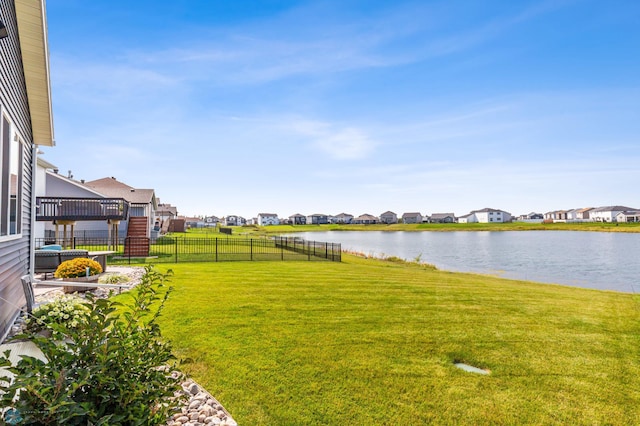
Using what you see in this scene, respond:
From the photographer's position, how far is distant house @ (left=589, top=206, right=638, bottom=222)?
108000mm

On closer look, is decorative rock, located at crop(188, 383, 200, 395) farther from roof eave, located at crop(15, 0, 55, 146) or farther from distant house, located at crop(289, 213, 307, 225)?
distant house, located at crop(289, 213, 307, 225)

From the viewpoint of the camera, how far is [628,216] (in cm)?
10225

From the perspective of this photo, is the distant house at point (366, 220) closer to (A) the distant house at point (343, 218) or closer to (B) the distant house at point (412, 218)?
(A) the distant house at point (343, 218)

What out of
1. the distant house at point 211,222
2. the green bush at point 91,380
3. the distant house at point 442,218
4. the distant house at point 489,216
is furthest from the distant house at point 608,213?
the green bush at point 91,380

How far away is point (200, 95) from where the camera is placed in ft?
54.5

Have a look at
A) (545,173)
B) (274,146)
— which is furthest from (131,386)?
(545,173)

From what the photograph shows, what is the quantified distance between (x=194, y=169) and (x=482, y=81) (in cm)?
2235

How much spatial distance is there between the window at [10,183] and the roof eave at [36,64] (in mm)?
1377

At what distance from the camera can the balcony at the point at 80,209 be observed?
60.2ft

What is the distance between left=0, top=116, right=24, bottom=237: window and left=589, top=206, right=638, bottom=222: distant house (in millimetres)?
137162

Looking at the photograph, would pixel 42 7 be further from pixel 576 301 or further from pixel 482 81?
pixel 482 81

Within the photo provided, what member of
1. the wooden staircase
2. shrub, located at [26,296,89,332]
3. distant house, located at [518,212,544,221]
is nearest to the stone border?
shrub, located at [26,296,89,332]

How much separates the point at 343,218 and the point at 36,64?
142 metres

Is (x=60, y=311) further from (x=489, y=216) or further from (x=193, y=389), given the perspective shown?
(x=489, y=216)
